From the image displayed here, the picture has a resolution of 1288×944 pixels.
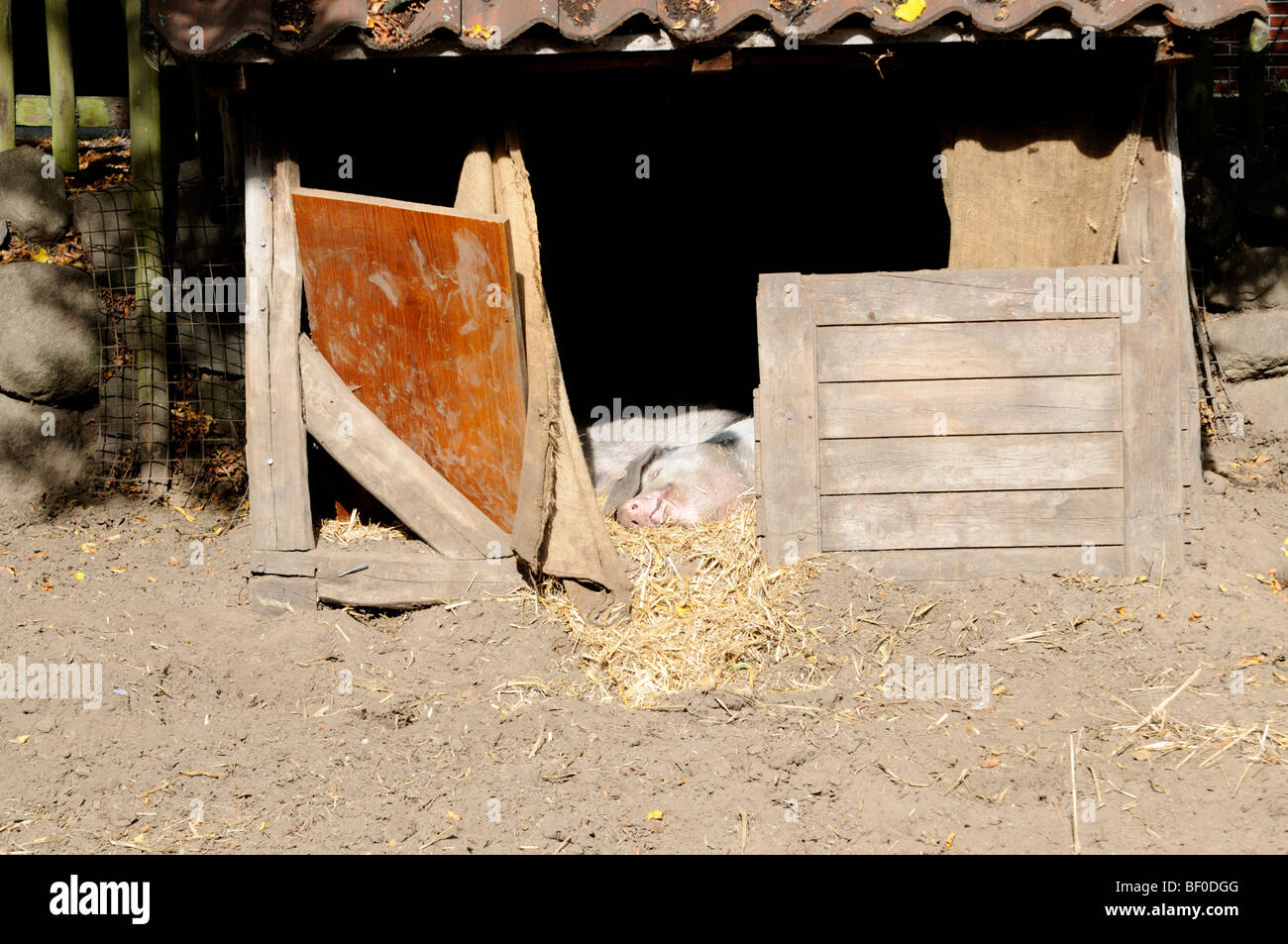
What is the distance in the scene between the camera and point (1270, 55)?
271 inches

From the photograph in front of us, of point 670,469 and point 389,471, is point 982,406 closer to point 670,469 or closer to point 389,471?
point 670,469

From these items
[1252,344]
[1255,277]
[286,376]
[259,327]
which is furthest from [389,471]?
[1255,277]

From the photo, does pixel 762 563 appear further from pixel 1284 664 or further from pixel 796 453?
pixel 1284 664

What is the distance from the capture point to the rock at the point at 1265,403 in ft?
22.2

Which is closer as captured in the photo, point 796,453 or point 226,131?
point 796,453

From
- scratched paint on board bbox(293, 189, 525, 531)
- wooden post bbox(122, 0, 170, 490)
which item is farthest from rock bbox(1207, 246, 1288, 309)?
wooden post bbox(122, 0, 170, 490)

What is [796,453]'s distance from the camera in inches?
191

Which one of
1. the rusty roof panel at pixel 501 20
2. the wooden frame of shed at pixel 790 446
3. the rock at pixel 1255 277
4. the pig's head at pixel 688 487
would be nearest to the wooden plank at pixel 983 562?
the wooden frame of shed at pixel 790 446

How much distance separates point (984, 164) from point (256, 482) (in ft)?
11.3

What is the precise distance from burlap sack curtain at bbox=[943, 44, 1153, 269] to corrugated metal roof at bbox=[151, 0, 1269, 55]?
0.40m

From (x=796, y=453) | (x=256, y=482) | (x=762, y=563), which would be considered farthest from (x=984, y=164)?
(x=256, y=482)

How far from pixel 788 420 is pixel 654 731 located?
1.52 metres

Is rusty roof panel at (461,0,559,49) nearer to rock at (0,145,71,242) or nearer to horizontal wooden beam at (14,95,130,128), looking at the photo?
horizontal wooden beam at (14,95,130,128)

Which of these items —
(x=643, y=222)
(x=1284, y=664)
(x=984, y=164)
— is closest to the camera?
(x=1284, y=664)
